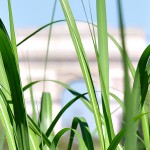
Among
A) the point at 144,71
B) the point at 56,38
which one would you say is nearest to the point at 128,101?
the point at 144,71

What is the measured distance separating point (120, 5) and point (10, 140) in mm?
216

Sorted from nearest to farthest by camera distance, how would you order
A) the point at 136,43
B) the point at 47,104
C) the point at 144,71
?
the point at 144,71 < the point at 47,104 < the point at 136,43

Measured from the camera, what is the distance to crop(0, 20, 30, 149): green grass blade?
295 millimetres

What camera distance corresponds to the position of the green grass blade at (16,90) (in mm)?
295

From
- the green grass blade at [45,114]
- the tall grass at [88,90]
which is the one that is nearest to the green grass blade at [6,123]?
the tall grass at [88,90]

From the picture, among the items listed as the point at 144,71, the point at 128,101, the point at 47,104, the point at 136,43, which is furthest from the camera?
the point at 136,43

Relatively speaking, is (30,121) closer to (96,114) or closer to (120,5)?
(96,114)

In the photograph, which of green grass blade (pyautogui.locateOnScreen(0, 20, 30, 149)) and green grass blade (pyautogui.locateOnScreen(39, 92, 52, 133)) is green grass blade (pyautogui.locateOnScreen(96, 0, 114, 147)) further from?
green grass blade (pyautogui.locateOnScreen(39, 92, 52, 133))

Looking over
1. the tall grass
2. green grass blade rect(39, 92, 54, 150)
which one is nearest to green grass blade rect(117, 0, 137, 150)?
the tall grass

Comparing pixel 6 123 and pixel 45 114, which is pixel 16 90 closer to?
pixel 6 123

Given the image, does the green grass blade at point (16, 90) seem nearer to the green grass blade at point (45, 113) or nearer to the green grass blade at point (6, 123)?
the green grass blade at point (6, 123)

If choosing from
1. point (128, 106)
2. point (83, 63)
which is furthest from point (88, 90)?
point (128, 106)

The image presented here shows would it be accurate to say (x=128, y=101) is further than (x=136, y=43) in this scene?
No

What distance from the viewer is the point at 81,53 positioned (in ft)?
1.13
